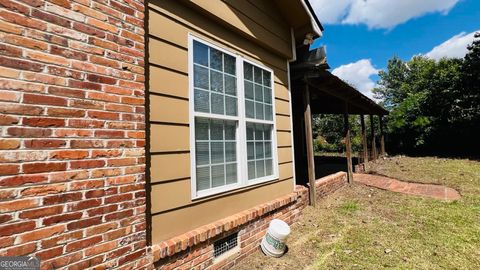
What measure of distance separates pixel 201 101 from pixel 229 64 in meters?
0.88

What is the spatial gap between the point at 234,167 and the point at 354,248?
2.18 metres

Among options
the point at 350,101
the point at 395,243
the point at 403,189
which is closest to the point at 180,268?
the point at 395,243

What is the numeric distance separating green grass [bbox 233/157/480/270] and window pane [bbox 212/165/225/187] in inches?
46.2

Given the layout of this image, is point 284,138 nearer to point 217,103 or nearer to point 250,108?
point 250,108

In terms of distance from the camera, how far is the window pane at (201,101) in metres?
3.30

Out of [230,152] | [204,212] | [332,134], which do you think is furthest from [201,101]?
[332,134]

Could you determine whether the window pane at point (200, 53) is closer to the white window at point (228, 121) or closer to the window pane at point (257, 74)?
the white window at point (228, 121)

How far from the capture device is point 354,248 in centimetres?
402

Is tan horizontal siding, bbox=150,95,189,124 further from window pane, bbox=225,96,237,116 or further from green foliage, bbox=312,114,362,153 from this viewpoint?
green foliage, bbox=312,114,362,153

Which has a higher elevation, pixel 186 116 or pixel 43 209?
pixel 186 116

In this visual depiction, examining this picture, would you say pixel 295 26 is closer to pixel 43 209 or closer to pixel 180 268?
pixel 180 268

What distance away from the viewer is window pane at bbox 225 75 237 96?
12.5ft

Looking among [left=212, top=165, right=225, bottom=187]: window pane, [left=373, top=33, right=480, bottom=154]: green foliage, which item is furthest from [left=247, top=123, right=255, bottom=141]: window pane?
[left=373, top=33, right=480, bottom=154]: green foliage

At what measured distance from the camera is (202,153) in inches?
131
